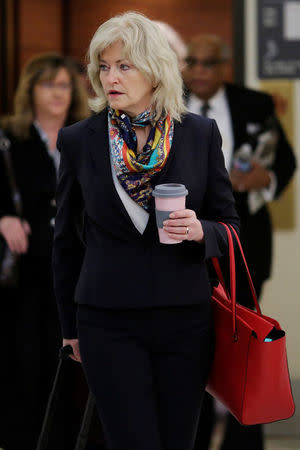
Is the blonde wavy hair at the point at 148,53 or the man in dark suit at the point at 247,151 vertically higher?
the blonde wavy hair at the point at 148,53

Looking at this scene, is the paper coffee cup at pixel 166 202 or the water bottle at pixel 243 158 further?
the water bottle at pixel 243 158

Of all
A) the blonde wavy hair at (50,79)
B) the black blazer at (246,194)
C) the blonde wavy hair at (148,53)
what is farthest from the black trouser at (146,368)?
the blonde wavy hair at (50,79)

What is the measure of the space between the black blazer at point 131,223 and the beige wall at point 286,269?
2.61 metres

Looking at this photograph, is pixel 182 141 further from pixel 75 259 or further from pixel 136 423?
pixel 136 423

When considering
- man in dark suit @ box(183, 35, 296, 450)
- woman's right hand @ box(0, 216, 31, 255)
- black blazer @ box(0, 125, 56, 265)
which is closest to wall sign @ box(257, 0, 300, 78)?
man in dark suit @ box(183, 35, 296, 450)

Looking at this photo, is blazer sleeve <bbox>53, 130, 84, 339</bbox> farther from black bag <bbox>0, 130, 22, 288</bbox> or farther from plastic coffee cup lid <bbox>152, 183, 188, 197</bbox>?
black bag <bbox>0, 130, 22, 288</bbox>

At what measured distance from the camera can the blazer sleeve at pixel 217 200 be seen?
2.49 metres

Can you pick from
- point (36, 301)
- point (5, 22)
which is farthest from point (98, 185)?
point (5, 22)

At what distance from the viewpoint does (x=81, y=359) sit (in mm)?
2590

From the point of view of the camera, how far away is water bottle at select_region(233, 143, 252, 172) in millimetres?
4230

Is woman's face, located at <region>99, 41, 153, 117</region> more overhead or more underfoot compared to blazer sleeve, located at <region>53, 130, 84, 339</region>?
more overhead

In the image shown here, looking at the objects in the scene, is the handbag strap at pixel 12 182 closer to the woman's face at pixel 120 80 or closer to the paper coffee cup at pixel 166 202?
the woman's face at pixel 120 80

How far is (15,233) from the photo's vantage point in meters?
4.19

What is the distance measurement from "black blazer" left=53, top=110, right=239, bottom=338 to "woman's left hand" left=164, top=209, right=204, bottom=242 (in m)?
0.09
